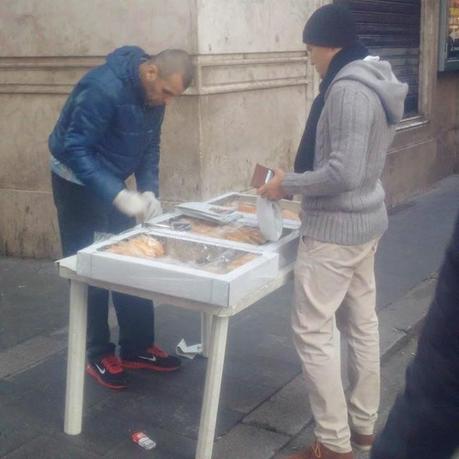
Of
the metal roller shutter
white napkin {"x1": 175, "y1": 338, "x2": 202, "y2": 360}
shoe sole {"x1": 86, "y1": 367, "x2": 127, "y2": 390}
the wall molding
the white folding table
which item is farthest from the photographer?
the metal roller shutter

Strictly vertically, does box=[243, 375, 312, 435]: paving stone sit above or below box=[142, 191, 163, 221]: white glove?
below

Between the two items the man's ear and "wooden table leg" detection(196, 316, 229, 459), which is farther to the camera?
the man's ear

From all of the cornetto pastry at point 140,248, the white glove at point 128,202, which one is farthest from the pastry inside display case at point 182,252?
the white glove at point 128,202

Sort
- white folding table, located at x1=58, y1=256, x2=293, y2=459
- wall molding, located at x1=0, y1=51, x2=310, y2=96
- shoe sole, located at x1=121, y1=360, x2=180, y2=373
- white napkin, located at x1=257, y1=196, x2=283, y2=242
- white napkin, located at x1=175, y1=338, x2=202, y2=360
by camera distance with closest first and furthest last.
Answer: white folding table, located at x1=58, y1=256, x2=293, y2=459
white napkin, located at x1=257, y1=196, x2=283, y2=242
shoe sole, located at x1=121, y1=360, x2=180, y2=373
white napkin, located at x1=175, y1=338, x2=202, y2=360
wall molding, located at x1=0, y1=51, x2=310, y2=96

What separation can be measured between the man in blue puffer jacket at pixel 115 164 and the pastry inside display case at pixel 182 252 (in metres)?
0.33

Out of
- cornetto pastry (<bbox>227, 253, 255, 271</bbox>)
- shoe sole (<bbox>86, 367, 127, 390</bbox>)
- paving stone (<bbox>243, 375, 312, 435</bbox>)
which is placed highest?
cornetto pastry (<bbox>227, 253, 255, 271</bbox>)

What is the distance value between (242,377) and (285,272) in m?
1.08

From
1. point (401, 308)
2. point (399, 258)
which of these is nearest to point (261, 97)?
point (399, 258)

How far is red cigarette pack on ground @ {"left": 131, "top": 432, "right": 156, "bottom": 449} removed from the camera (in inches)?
150

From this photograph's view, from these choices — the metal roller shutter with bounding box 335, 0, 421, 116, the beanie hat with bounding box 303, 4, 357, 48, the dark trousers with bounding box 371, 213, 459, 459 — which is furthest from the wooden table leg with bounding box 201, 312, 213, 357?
the metal roller shutter with bounding box 335, 0, 421, 116

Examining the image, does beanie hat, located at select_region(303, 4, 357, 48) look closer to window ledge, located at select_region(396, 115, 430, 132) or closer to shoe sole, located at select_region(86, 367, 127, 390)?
shoe sole, located at select_region(86, 367, 127, 390)

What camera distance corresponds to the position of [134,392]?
14.3 feet

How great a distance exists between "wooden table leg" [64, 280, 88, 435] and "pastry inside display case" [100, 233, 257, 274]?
0.28 metres

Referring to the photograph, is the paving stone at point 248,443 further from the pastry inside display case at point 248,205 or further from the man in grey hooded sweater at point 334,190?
the pastry inside display case at point 248,205
